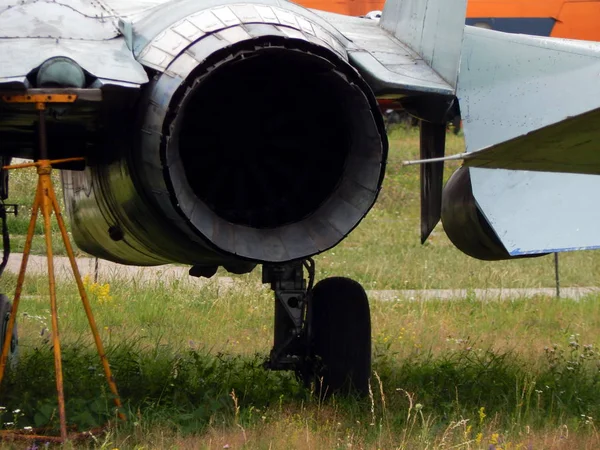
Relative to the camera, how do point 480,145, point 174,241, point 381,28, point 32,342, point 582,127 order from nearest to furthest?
point 582,127 < point 174,241 < point 480,145 < point 381,28 < point 32,342

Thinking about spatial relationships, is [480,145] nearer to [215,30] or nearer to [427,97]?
[427,97]

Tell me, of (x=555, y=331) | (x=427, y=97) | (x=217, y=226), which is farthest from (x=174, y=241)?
(x=555, y=331)

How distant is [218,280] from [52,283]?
802 centimetres

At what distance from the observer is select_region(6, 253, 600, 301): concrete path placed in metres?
12.3

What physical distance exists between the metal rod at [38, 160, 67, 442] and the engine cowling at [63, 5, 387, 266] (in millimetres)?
418

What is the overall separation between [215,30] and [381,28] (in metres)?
1.79

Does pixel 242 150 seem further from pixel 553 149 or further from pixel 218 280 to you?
pixel 218 280

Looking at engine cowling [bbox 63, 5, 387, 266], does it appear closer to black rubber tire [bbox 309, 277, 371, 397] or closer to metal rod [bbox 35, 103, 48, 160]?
metal rod [bbox 35, 103, 48, 160]

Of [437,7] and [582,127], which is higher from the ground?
[437,7]

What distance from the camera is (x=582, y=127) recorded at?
4.18 metres

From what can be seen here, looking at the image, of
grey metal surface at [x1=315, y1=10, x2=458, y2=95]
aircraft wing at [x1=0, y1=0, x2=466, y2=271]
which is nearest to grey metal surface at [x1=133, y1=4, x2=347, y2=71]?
aircraft wing at [x1=0, y1=0, x2=466, y2=271]

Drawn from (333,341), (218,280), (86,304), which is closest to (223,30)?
(86,304)

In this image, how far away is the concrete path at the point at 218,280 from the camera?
12.3 meters

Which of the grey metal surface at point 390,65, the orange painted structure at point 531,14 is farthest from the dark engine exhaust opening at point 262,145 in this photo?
the orange painted structure at point 531,14
